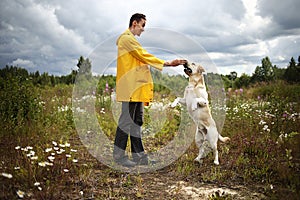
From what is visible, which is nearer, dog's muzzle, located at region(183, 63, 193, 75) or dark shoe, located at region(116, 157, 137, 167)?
dog's muzzle, located at region(183, 63, 193, 75)

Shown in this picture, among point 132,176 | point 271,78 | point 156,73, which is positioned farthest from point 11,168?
point 271,78

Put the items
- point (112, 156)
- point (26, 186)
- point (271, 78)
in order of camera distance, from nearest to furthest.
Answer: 1. point (26, 186)
2. point (112, 156)
3. point (271, 78)

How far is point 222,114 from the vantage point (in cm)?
610

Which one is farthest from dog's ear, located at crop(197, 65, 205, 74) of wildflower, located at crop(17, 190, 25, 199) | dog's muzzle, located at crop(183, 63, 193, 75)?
wildflower, located at crop(17, 190, 25, 199)

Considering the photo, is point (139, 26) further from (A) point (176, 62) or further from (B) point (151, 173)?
(B) point (151, 173)

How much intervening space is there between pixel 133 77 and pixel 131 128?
33.3 inches

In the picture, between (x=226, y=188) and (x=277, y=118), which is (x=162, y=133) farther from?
(x=226, y=188)

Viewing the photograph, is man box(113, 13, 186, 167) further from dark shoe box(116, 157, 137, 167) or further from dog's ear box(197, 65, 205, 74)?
dog's ear box(197, 65, 205, 74)

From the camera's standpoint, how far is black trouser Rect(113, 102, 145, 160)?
16.7ft

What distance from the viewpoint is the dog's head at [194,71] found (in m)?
4.86

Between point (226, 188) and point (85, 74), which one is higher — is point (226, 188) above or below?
below

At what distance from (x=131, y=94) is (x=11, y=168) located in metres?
1.92

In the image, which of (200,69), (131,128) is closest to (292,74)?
(200,69)

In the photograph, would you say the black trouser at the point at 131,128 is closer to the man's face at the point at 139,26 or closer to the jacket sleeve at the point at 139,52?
the jacket sleeve at the point at 139,52
